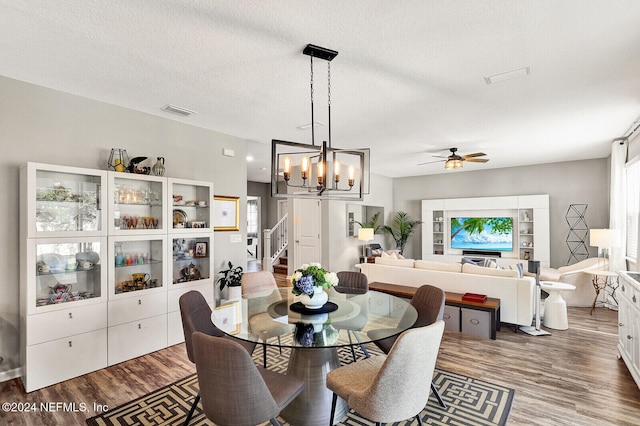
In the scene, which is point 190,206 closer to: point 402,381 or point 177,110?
point 177,110

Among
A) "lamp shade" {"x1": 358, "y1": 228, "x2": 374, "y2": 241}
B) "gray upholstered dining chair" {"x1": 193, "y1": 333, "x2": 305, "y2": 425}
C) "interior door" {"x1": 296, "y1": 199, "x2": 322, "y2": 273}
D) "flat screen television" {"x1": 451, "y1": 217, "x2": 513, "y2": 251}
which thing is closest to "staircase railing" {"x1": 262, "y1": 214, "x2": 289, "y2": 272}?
"interior door" {"x1": 296, "y1": 199, "x2": 322, "y2": 273}

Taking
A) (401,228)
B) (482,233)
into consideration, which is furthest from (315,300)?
(482,233)

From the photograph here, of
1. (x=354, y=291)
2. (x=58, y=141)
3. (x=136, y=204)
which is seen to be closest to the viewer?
(x=58, y=141)

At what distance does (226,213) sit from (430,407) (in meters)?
3.42

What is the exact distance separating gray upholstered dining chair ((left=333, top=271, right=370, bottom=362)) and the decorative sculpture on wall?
5.82 m

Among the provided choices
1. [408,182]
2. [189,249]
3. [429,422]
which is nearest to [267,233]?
[408,182]

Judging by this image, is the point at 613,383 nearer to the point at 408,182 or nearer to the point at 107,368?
the point at 107,368

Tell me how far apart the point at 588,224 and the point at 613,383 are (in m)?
5.10

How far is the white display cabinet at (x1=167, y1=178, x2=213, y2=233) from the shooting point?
3.90 m

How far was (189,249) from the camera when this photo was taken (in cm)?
408

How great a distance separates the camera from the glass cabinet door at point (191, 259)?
3.95 metres

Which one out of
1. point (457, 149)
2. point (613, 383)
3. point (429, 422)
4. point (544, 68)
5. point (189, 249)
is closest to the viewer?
point (429, 422)

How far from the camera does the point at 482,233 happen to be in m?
8.05

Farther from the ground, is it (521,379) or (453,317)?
(453,317)
